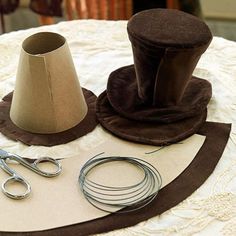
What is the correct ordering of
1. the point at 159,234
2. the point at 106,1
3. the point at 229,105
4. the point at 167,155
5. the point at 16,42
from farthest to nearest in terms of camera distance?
1. the point at 106,1
2. the point at 16,42
3. the point at 229,105
4. the point at 167,155
5. the point at 159,234

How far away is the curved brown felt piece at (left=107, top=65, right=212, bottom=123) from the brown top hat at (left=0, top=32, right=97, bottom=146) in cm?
6

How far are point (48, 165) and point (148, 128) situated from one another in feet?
0.56

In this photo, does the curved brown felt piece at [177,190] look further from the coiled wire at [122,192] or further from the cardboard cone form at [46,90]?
the cardboard cone form at [46,90]

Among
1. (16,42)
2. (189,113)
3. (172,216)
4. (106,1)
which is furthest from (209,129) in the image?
(106,1)

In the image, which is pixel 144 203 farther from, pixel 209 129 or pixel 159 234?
pixel 209 129

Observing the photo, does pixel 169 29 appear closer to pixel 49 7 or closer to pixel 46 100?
pixel 46 100

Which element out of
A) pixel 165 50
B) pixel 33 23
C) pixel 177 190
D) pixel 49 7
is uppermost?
pixel 165 50

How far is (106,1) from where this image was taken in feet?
5.28

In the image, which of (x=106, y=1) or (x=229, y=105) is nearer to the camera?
(x=229, y=105)

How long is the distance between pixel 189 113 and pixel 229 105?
0.11 metres

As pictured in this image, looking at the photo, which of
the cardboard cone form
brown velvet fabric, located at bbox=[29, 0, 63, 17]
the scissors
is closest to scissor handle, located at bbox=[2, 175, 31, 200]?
the scissors

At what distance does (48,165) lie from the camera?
693 millimetres

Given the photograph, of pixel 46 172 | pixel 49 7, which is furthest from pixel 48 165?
pixel 49 7

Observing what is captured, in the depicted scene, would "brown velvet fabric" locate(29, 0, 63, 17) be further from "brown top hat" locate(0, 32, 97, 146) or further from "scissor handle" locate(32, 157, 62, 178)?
"scissor handle" locate(32, 157, 62, 178)
